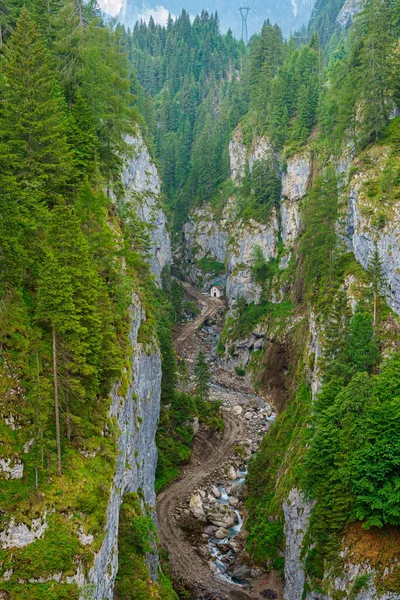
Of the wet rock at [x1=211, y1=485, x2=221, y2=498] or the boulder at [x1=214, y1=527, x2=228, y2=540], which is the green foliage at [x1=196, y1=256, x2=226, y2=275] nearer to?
the wet rock at [x1=211, y1=485, x2=221, y2=498]

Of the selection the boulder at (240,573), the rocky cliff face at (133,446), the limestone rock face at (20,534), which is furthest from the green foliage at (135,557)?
the limestone rock face at (20,534)

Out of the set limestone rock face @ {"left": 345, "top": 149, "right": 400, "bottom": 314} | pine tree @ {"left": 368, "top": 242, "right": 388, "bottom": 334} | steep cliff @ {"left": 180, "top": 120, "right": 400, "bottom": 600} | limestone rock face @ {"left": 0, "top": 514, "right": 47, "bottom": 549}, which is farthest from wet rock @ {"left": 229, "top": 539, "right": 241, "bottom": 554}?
limestone rock face @ {"left": 0, "top": 514, "right": 47, "bottom": 549}

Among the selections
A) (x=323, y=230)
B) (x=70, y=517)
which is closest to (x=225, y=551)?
(x=70, y=517)

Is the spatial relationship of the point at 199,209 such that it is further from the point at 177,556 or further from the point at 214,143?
the point at 177,556

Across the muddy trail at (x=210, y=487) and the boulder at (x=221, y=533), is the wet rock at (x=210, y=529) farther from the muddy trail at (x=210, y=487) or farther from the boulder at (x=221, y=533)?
the boulder at (x=221, y=533)

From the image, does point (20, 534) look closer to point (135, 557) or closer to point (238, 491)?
point (135, 557)

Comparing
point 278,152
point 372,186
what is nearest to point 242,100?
point 278,152
